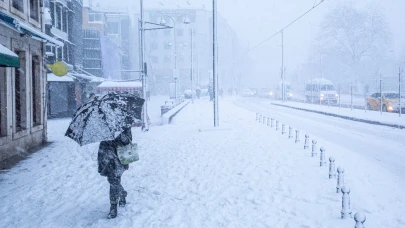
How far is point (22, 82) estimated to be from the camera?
11.6 m

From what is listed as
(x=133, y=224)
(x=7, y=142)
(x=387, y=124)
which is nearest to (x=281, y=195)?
(x=133, y=224)

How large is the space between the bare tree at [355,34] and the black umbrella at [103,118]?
168 ft

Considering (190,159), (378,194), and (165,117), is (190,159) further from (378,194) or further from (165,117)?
(165,117)

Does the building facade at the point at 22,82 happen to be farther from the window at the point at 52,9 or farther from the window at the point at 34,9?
the window at the point at 52,9

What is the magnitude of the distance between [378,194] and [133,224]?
437cm

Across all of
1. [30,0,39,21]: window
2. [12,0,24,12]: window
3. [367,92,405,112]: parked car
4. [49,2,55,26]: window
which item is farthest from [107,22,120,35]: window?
[12,0,24,12]: window

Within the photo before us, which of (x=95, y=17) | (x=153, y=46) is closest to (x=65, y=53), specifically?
(x=95, y=17)

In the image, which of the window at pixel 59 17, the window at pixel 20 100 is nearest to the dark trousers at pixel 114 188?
the window at pixel 20 100

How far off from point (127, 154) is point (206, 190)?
7.00 feet

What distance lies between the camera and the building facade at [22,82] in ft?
33.1

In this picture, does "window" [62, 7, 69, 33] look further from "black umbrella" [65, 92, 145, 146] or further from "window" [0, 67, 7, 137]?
"black umbrella" [65, 92, 145, 146]

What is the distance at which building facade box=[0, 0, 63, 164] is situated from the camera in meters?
10.1

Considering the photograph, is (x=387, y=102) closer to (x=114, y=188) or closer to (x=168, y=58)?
(x=114, y=188)

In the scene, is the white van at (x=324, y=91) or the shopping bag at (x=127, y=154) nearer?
the shopping bag at (x=127, y=154)
